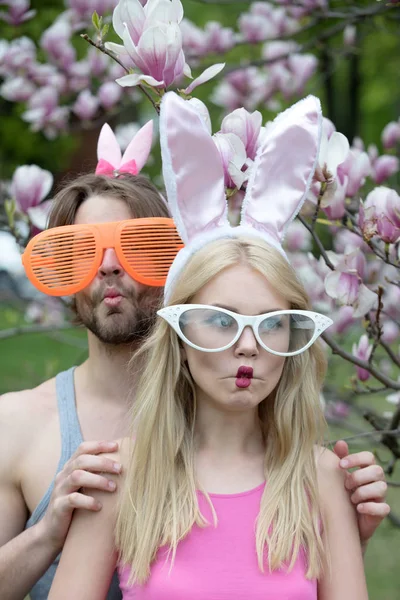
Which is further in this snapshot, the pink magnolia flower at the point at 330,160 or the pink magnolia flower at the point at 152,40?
the pink magnolia flower at the point at 330,160

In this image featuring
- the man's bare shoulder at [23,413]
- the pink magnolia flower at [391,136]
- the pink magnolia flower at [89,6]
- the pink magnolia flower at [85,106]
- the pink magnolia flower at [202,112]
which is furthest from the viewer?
the pink magnolia flower at [85,106]

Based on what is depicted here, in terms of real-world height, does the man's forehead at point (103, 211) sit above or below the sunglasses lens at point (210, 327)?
below

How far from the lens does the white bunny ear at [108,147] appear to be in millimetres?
2797

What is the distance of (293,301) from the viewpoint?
6.87ft

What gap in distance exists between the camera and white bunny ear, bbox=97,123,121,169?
2797 mm

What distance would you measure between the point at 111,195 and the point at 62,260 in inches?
11.2

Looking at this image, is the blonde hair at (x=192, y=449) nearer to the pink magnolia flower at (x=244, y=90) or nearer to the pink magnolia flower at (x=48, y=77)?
the pink magnolia flower at (x=48, y=77)

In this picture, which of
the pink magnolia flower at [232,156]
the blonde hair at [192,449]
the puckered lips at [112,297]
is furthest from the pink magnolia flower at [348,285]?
the puckered lips at [112,297]

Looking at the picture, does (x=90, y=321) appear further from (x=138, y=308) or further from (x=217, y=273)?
(x=217, y=273)

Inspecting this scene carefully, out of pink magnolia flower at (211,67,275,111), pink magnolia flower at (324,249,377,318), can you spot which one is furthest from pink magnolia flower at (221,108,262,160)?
pink magnolia flower at (211,67,275,111)

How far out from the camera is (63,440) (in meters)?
2.52

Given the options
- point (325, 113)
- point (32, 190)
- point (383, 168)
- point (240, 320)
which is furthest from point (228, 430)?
point (325, 113)

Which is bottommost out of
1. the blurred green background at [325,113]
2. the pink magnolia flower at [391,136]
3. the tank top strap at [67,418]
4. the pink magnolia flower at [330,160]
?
the blurred green background at [325,113]

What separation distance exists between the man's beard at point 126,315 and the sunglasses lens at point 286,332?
53cm
